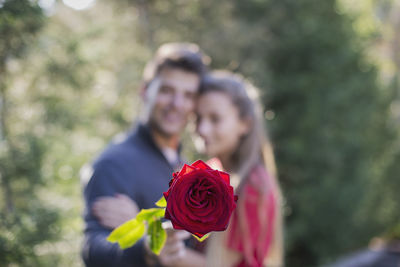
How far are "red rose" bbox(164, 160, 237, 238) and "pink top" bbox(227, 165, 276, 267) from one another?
128 centimetres

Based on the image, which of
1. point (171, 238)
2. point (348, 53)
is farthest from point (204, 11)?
point (171, 238)

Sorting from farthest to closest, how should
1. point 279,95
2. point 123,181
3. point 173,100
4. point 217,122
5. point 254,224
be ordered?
point 279,95 → point 173,100 → point 217,122 → point 254,224 → point 123,181

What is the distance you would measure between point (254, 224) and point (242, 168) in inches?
13.5

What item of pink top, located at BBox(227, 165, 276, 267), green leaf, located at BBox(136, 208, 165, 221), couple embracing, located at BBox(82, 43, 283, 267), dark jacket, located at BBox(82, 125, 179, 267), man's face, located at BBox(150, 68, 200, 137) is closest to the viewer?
green leaf, located at BBox(136, 208, 165, 221)

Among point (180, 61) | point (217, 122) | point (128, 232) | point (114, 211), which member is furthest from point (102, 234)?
point (180, 61)

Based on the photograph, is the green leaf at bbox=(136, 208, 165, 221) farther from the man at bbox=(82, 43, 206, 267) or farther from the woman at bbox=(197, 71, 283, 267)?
the woman at bbox=(197, 71, 283, 267)

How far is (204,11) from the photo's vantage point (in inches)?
200

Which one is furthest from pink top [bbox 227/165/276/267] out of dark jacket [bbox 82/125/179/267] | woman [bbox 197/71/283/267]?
dark jacket [bbox 82/125/179/267]

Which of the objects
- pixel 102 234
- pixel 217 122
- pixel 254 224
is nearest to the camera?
pixel 102 234

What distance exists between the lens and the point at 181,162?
8.31 feet

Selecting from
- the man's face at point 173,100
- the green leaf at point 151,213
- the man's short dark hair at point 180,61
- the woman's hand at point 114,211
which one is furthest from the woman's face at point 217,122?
the green leaf at point 151,213

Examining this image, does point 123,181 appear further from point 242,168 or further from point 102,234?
point 242,168

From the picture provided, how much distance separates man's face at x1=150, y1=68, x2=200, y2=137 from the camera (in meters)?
2.29

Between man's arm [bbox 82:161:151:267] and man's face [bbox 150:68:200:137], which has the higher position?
man's face [bbox 150:68:200:137]
